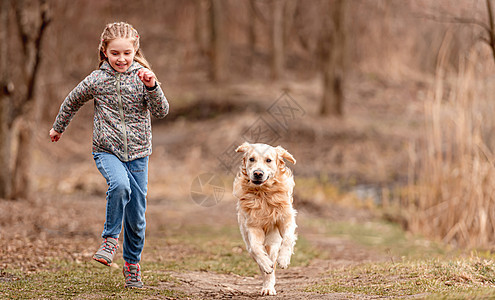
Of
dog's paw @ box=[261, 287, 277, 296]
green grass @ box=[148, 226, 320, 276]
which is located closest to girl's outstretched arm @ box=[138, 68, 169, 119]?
dog's paw @ box=[261, 287, 277, 296]

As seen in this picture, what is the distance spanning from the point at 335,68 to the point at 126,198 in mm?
14773

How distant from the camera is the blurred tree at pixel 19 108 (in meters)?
9.38

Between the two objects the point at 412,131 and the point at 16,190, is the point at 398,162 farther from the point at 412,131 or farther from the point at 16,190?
the point at 16,190

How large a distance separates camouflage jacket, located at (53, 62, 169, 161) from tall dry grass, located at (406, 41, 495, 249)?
5635mm

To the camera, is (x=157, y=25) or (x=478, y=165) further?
(x=157, y=25)

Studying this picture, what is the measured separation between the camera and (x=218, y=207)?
40.2 ft

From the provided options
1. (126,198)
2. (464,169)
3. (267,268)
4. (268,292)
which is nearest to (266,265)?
(267,268)

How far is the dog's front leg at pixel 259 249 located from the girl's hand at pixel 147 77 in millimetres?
1457

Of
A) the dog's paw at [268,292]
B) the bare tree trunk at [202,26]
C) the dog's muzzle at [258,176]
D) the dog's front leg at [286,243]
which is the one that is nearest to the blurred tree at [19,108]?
the dog's muzzle at [258,176]

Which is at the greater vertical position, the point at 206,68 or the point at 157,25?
the point at 157,25

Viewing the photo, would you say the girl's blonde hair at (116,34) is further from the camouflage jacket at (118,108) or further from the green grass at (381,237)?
the green grass at (381,237)

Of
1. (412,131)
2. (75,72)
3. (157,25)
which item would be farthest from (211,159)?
(157,25)

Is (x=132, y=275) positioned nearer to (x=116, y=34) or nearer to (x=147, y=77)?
(x=147, y=77)

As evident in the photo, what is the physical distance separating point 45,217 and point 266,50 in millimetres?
21786
